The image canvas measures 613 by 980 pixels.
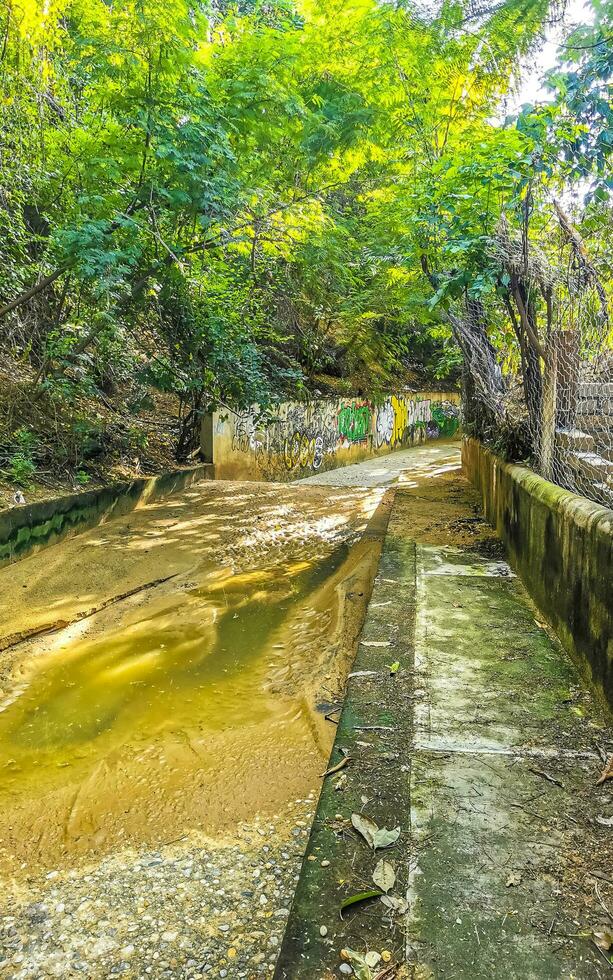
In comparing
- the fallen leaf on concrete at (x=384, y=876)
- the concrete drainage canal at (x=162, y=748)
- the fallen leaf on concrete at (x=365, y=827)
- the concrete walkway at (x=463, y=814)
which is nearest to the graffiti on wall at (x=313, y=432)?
the concrete drainage canal at (x=162, y=748)

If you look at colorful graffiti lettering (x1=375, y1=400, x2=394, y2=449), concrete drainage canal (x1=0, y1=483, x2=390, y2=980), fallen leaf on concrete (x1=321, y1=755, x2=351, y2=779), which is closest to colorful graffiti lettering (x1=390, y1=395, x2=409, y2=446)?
colorful graffiti lettering (x1=375, y1=400, x2=394, y2=449)

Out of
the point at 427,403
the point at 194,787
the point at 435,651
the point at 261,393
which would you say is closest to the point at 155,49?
the point at 261,393

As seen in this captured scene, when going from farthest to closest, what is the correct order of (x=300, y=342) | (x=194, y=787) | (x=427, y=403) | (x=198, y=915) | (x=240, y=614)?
(x=427, y=403), (x=300, y=342), (x=240, y=614), (x=194, y=787), (x=198, y=915)

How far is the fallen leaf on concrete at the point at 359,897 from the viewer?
5.85 feet

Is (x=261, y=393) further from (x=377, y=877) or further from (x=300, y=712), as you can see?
(x=377, y=877)

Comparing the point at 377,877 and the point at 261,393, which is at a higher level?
the point at 261,393

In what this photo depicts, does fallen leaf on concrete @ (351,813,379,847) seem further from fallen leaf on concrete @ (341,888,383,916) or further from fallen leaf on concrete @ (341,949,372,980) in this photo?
fallen leaf on concrete @ (341,949,372,980)

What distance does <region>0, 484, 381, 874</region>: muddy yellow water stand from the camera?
267cm

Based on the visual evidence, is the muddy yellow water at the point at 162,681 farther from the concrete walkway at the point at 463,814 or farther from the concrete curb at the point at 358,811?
the concrete walkway at the point at 463,814

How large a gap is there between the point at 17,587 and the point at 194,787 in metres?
3.43

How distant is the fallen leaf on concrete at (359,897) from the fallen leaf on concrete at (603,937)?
23.7 inches

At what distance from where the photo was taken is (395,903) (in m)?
1.78

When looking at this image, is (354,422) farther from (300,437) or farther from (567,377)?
(567,377)

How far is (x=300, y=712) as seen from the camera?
11.3ft
